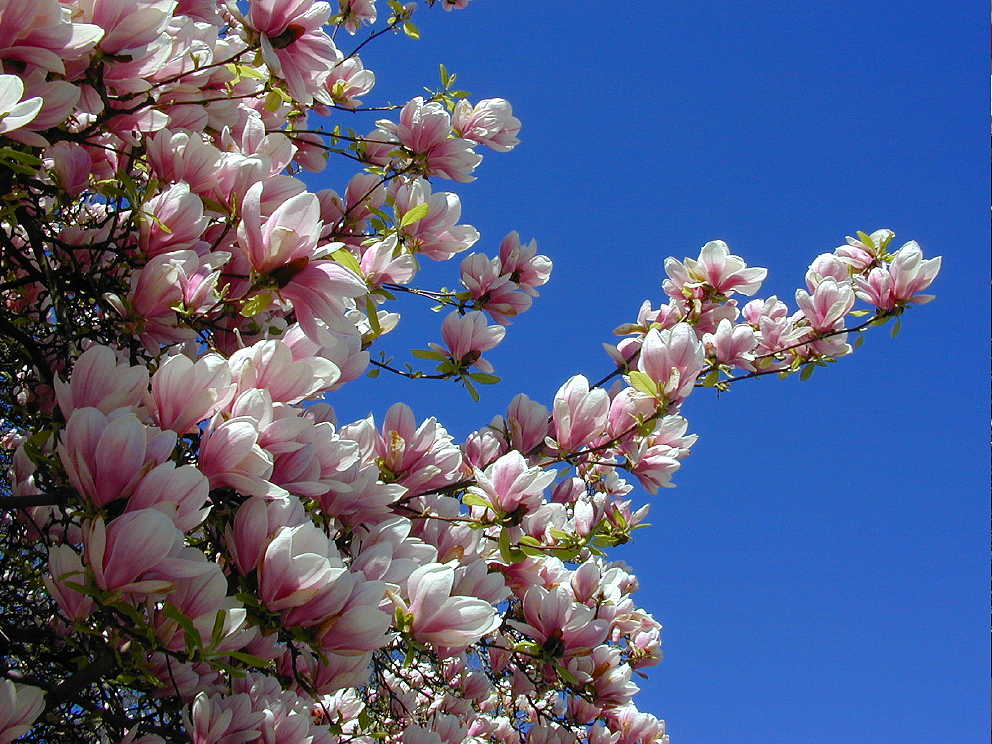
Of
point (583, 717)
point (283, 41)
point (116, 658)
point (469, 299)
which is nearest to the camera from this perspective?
point (116, 658)

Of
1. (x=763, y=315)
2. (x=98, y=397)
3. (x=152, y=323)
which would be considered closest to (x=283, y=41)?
(x=152, y=323)

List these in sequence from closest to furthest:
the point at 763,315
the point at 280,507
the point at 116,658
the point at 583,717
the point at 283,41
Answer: the point at 116,658
the point at 280,507
the point at 283,41
the point at 583,717
the point at 763,315

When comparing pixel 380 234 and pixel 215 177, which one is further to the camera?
pixel 380 234

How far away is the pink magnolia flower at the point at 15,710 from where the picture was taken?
1052 millimetres

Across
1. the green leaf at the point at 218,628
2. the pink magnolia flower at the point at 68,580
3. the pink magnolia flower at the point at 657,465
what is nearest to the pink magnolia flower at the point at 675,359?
the pink magnolia flower at the point at 657,465

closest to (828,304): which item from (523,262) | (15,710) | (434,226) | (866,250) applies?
(866,250)

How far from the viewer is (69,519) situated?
123 cm

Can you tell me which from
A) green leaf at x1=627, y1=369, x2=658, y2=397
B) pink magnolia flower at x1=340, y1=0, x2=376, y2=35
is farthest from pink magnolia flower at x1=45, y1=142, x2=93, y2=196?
pink magnolia flower at x1=340, y1=0, x2=376, y2=35

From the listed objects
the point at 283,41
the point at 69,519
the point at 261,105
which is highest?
the point at 261,105

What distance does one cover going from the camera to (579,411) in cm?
165

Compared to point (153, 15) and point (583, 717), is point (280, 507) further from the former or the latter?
point (583, 717)

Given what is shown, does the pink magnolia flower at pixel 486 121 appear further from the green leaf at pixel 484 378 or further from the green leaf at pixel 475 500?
the green leaf at pixel 475 500

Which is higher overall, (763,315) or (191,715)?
(763,315)

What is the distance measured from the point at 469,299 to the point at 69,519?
132cm
